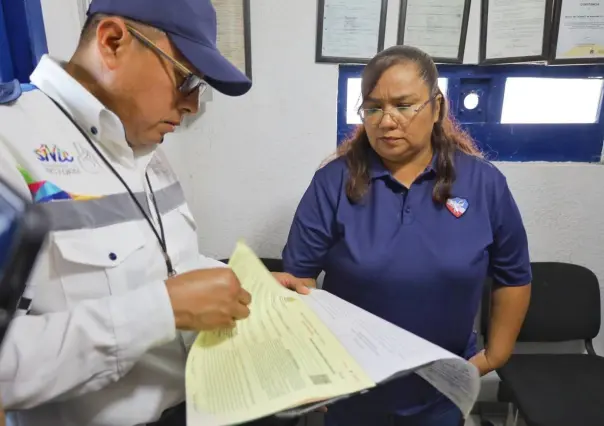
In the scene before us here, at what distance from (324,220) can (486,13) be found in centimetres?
121

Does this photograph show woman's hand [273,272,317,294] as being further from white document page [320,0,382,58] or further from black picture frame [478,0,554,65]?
black picture frame [478,0,554,65]

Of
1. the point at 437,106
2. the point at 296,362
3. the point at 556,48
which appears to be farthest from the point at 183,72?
the point at 556,48

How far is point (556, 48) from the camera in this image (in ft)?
5.77

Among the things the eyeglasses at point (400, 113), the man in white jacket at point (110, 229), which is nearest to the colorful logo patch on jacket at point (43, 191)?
the man in white jacket at point (110, 229)

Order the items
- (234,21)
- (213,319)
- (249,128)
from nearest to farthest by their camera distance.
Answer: (213,319)
(234,21)
(249,128)

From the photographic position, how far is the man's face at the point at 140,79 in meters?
0.70

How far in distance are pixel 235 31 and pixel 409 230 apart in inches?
44.2

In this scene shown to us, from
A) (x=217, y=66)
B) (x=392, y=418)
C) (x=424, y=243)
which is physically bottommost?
(x=392, y=418)

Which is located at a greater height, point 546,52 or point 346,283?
point 546,52

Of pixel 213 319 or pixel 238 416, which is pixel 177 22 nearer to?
pixel 213 319

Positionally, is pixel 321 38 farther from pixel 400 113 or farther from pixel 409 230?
pixel 409 230

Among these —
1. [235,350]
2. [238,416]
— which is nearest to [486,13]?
[235,350]

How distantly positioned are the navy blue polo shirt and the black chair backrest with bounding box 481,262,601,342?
2.57ft

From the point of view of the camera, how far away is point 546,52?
1761mm
